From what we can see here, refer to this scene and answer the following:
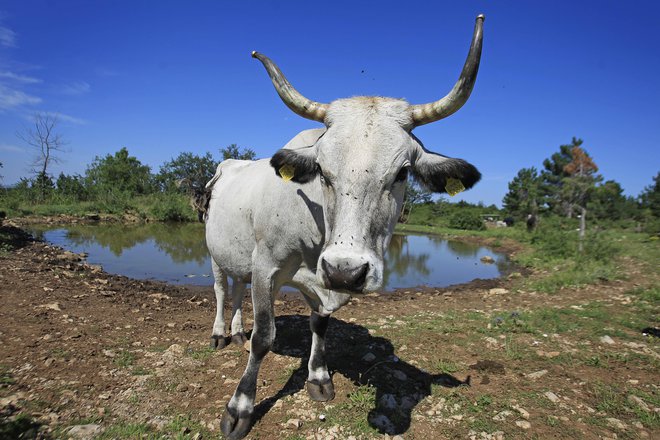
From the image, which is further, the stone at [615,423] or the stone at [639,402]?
the stone at [639,402]

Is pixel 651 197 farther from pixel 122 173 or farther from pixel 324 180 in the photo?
pixel 122 173

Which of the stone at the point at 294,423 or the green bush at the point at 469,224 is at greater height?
the green bush at the point at 469,224

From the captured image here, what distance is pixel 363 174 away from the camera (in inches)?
93.2

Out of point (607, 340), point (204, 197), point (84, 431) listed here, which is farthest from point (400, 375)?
point (204, 197)

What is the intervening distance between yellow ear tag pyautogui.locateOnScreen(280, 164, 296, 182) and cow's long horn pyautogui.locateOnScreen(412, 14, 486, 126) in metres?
1.06

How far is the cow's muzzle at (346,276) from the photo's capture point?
2094 millimetres

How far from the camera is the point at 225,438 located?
9.86ft

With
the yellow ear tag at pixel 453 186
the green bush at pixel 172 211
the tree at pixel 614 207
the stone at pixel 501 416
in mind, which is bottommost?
the stone at pixel 501 416

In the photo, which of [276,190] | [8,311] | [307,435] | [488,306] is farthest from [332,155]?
[488,306]

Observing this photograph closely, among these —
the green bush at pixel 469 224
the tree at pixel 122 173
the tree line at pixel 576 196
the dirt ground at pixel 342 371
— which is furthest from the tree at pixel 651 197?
the tree at pixel 122 173

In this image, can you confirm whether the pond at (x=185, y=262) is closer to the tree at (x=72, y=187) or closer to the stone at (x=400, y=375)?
the stone at (x=400, y=375)

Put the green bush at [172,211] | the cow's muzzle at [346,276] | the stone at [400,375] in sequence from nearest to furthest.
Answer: the cow's muzzle at [346,276] → the stone at [400,375] → the green bush at [172,211]

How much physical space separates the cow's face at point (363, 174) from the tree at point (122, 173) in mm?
50704

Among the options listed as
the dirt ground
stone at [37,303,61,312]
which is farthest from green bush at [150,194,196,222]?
stone at [37,303,61,312]
